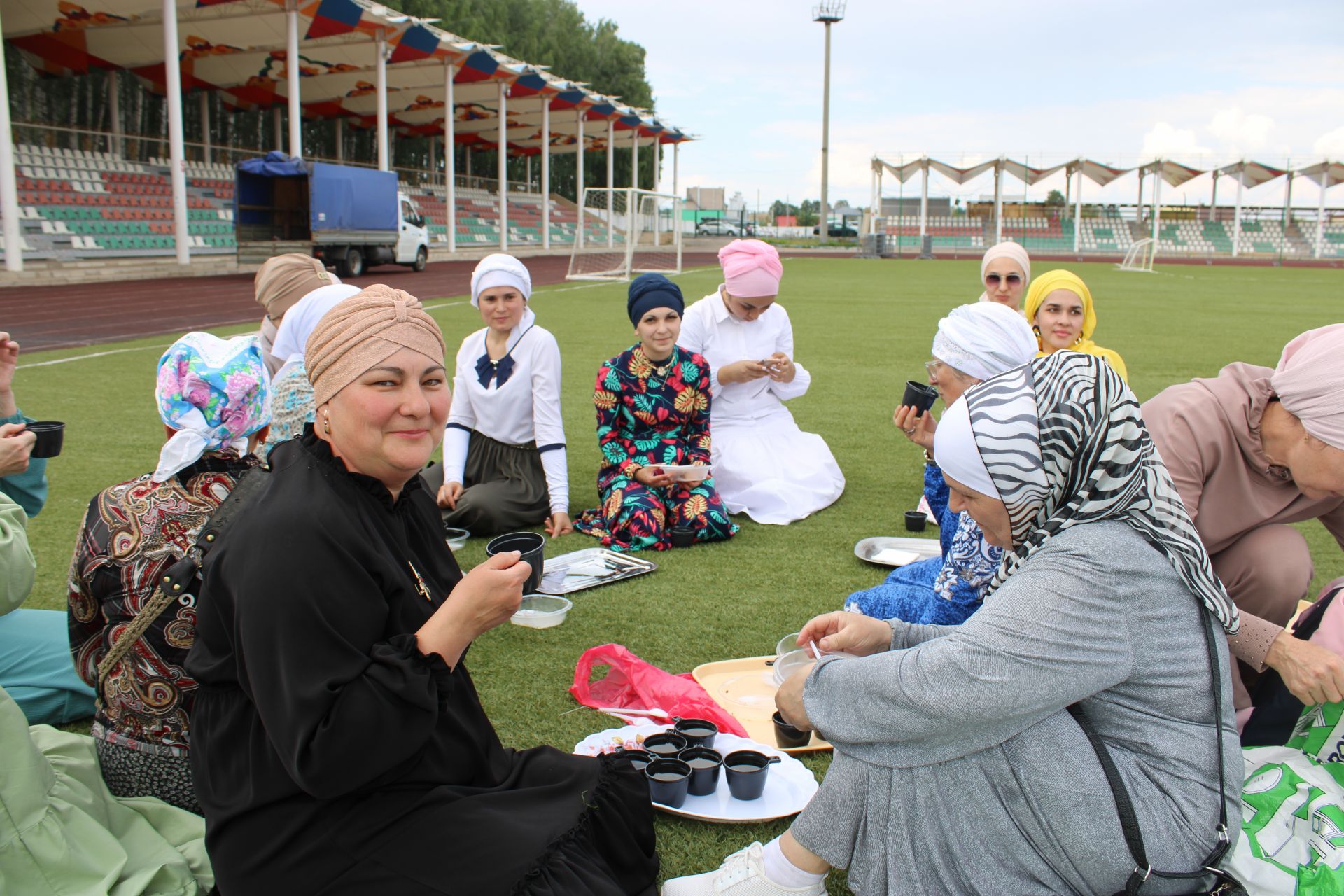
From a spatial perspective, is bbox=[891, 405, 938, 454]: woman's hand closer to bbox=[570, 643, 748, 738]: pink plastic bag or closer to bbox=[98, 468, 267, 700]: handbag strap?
bbox=[570, 643, 748, 738]: pink plastic bag

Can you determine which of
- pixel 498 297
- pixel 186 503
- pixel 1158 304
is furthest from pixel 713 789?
pixel 1158 304

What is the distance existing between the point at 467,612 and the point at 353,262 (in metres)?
23.7

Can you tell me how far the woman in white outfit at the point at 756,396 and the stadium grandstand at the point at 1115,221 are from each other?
42.2 metres

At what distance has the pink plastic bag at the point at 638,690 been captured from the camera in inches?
117

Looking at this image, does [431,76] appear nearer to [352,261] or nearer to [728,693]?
[352,261]

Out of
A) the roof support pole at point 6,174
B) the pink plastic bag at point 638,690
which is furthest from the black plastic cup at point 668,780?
the roof support pole at point 6,174

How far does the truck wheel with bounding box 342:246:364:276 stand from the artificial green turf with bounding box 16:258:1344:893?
7376 mm

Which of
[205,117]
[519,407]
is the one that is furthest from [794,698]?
[205,117]

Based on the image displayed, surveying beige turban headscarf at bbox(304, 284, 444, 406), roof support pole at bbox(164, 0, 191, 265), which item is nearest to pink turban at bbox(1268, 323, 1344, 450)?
beige turban headscarf at bbox(304, 284, 444, 406)

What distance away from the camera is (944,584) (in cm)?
312

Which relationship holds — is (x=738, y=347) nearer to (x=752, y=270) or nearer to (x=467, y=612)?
(x=752, y=270)

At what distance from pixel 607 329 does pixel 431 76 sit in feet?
71.6

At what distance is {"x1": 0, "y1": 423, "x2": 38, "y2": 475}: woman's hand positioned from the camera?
2572 millimetres

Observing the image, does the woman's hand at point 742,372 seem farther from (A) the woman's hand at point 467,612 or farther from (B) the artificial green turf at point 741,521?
(A) the woman's hand at point 467,612
